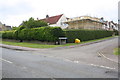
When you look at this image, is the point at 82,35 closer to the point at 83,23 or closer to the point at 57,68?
the point at 83,23

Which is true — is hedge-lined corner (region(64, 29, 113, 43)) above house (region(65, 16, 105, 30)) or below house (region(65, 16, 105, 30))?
below

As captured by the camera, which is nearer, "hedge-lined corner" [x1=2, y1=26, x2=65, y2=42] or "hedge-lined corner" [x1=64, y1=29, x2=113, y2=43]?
"hedge-lined corner" [x1=2, y1=26, x2=65, y2=42]

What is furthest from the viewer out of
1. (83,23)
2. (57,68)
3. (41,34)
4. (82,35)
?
(83,23)

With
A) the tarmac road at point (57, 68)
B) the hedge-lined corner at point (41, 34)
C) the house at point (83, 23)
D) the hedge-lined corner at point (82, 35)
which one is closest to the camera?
the tarmac road at point (57, 68)

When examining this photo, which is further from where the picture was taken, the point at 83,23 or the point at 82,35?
the point at 83,23

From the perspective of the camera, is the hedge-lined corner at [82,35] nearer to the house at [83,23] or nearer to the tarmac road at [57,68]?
the house at [83,23]

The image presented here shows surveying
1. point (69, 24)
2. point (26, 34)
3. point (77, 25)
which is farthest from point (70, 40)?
point (69, 24)

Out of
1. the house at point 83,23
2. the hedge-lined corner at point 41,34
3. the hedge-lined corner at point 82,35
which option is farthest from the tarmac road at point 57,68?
the house at point 83,23

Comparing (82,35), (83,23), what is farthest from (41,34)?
(83,23)

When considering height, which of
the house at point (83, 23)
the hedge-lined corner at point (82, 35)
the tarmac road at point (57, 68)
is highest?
the house at point (83, 23)

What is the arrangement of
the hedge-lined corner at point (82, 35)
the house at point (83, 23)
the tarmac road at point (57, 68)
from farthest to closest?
the house at point (83, 23), the hedge-lined corner at point (82, 35), the tarmac road at point (57, 68)

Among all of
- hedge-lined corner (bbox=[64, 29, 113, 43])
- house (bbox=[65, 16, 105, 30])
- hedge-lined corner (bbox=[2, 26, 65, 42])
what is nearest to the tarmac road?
hedge-lined corner (bbox=[2, 26, 65, 42])

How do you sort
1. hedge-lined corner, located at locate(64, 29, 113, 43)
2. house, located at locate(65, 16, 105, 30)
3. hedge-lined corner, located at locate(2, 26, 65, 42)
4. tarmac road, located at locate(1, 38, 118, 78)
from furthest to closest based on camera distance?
house, located at locate(65, 16, 105, 30)
hedge-lined corner, located at locate(64, 29, 113, 43)
hedge-lined corner, located at locate(2, 26, 65, 42)
tarmac road, located at locate(1, 38, 118, 78)

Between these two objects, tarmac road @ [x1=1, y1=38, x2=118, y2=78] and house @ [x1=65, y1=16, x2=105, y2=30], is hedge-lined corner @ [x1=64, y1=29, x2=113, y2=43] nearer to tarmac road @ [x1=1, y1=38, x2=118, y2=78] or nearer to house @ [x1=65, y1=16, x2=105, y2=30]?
house @ [x1=65, y1=16, x2=105, y2=30]
